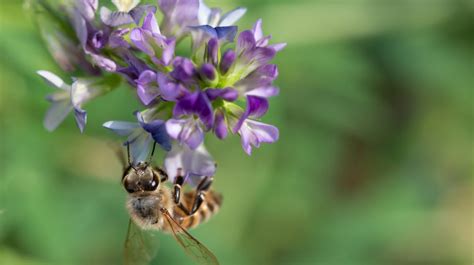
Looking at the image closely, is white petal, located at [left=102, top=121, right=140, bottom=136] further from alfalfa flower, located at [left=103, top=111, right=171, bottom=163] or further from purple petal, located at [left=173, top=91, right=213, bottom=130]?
purple petal, located at [left=173, top=91, right=213, bottom=130]

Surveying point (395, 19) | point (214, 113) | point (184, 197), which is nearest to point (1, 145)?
point (184, 197)

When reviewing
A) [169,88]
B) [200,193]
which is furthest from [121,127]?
[200,193]

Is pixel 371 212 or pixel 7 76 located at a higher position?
pixel 371 212

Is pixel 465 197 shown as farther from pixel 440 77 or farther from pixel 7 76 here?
pixel 7 76

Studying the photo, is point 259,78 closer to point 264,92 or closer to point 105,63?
point 264,92

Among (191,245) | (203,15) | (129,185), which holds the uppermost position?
(203,15)

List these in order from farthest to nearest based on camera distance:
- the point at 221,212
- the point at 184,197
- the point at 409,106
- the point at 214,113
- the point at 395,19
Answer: the point at 409,106
the point at 395,19
the point at 221,212
the point at 184,197
the point at 214,113
